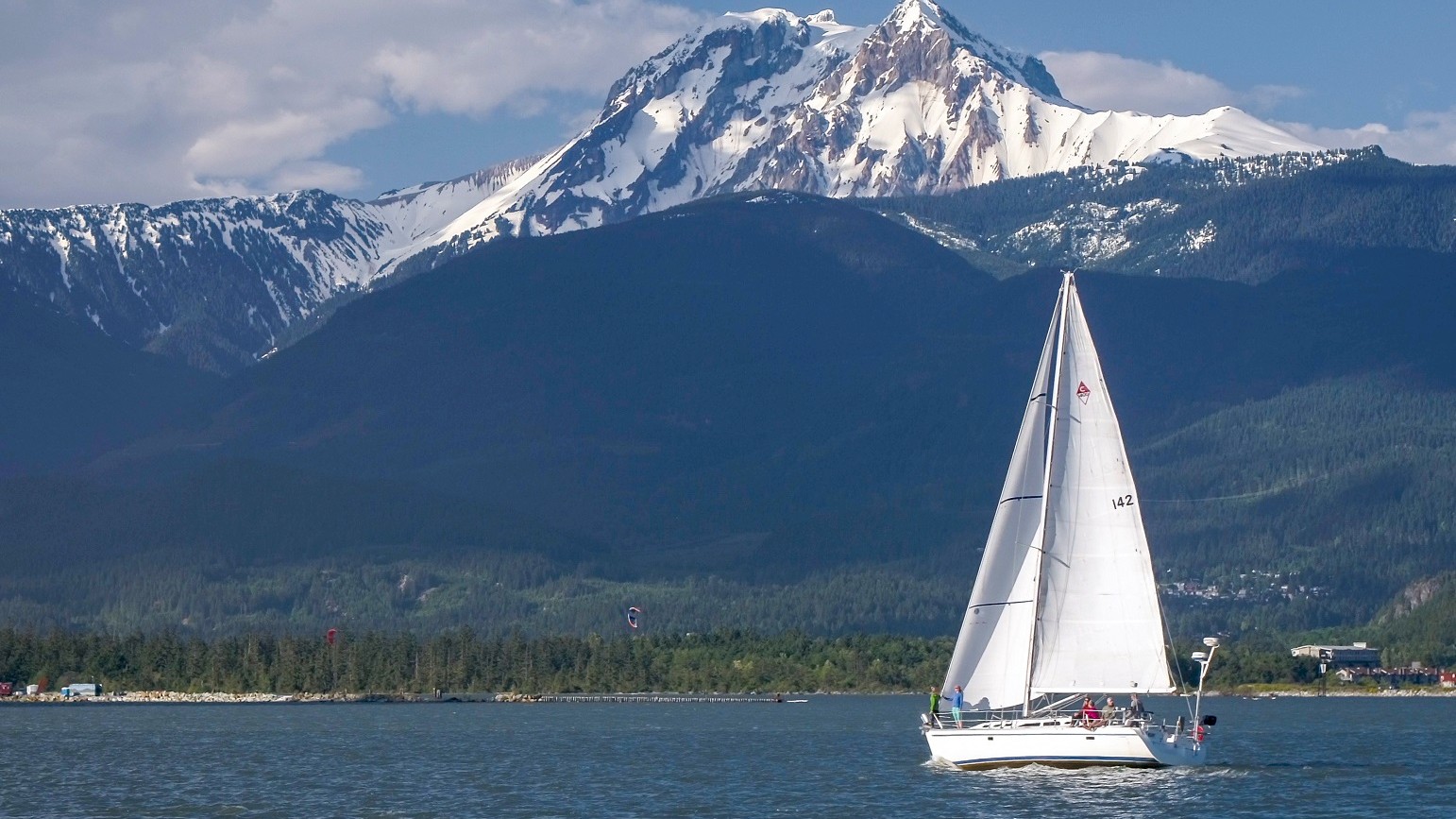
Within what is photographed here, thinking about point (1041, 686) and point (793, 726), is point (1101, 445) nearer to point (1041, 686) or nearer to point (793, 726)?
point (1041, 686)

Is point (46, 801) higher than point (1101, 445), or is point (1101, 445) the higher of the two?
point (1101, 445)

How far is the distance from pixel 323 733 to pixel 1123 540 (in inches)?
3382

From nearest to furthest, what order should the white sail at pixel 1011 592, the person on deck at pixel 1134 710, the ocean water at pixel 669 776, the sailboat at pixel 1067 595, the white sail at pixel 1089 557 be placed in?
the white sail at pixel 1089 557
the sailboat at pixel 1067 595
the ocean water at pixel 669 776
the white sail at pixel 1011 592
the person on deck at pixel 1134 710

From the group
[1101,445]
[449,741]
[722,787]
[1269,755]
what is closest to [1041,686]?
[1101,445]

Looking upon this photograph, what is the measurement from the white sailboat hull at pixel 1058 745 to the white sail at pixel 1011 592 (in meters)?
1.29

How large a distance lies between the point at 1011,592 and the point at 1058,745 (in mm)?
6186

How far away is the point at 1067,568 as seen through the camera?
102375mm

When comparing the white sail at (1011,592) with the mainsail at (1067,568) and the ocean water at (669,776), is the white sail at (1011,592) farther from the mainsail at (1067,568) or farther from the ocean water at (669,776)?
the ocean water at (669,776)

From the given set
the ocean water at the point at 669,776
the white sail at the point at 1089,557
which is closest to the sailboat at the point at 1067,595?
the white sail at the point at 1089,557

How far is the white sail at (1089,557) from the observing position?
333ft

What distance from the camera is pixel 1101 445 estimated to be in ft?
336

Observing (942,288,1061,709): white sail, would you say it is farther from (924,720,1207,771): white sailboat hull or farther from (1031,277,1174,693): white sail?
(924,720,1207,771): white sailboat hull

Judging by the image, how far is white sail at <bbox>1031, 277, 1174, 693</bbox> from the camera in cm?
10150

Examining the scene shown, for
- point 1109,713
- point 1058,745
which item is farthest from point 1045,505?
point 1058,745
